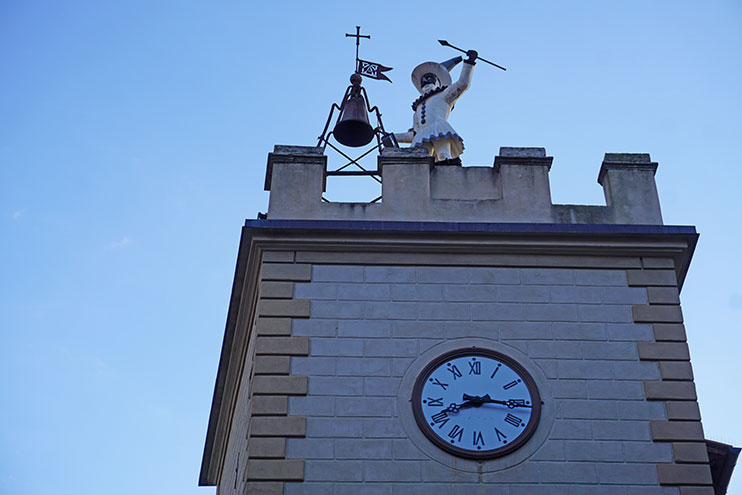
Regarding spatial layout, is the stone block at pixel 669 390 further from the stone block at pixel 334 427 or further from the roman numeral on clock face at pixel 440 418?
the stone block at pixel 334 427

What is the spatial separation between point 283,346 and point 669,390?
4413 millimetres

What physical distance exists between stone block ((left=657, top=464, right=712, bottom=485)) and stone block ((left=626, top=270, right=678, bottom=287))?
8.03 feet

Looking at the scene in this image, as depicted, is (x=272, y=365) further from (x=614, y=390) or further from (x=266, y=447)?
(x=614, y=390)

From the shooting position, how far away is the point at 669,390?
1331cm

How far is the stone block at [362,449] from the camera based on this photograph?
12.7m

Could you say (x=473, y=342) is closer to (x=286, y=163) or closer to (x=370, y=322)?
(x=370, y=322)

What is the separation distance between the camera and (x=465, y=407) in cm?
1319

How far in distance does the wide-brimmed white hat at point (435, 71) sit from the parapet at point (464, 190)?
8.26ft

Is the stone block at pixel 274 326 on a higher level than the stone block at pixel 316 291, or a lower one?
lower

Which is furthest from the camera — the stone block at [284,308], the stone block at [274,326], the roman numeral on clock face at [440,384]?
the stone block at [284,308]

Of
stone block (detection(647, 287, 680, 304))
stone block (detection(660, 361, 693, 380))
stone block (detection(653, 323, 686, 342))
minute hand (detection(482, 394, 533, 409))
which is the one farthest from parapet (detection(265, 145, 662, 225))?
minute hand (detection(482, 394, 533, 409))

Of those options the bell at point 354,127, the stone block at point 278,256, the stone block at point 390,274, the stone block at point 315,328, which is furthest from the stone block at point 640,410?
the bell at point 354,127

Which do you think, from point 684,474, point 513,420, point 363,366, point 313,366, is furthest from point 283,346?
point 684,474

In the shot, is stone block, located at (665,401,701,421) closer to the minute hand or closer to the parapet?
Answer: the minute hand
